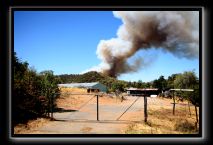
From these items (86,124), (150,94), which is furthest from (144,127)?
(150,94)

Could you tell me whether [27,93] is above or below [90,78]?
below

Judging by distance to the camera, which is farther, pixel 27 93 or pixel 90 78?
pixel 90 78

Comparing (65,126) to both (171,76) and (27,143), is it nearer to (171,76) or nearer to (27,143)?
(27,143)

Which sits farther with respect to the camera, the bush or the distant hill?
the distant hill

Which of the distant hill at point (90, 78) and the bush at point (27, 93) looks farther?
the distant hill at point (90, 78)

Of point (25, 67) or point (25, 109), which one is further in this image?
point (25, 67)
